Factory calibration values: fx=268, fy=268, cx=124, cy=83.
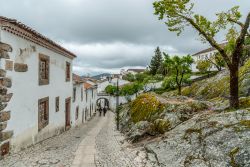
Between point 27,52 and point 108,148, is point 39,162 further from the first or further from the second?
point 27,52

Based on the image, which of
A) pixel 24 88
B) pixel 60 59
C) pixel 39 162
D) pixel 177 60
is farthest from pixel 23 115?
pixel 177 60

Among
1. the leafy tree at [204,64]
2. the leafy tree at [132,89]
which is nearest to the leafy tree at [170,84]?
the leafy tree at [204,64]

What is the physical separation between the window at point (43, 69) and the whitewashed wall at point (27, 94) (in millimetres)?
250

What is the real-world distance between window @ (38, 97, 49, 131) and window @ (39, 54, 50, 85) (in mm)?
920

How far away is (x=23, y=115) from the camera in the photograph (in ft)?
36.0

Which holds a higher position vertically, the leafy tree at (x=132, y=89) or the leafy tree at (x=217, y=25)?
the leafy tree at (x=217, y=25)

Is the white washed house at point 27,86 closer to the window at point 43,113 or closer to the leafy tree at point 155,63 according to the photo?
the window at point 43,113

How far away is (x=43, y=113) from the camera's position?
1391cm

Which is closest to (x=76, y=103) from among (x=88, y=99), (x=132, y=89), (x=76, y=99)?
(x=76, y=99)

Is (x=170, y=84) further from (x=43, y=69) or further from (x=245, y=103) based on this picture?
(x=245, y=103)

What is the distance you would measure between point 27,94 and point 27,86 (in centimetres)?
34

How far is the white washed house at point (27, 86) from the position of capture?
9359 mm

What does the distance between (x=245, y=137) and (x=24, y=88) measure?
8.40 metres

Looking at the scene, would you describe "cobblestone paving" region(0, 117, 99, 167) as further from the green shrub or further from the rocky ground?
the green shrub
